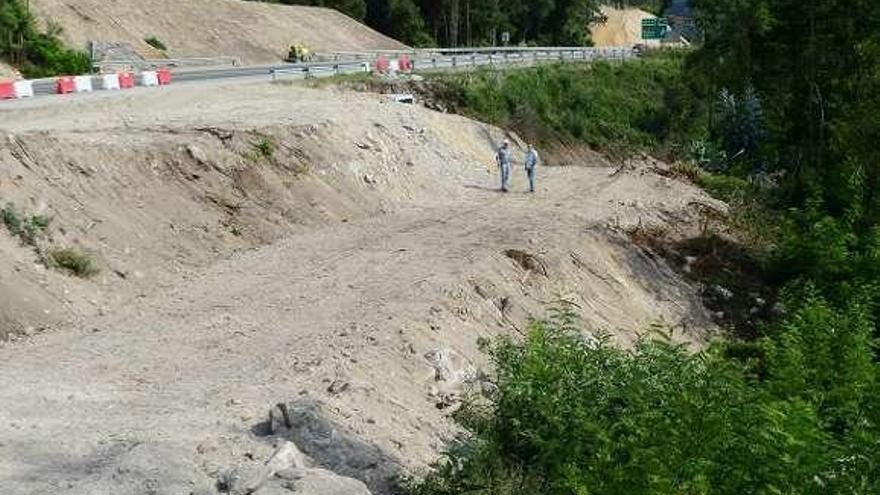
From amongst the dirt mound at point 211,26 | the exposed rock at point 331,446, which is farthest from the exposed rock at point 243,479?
the dirt mound at point 211,26

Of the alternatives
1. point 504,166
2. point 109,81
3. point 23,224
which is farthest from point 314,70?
point 23,224

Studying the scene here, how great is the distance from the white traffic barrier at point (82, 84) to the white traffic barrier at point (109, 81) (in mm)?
768

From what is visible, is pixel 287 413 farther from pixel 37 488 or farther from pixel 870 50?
pixel 870 50

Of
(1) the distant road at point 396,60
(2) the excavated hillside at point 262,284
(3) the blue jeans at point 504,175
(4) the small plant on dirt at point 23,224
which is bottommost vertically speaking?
(3) the blue jeans at point 504,175

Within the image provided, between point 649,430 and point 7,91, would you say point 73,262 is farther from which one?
point 7,91

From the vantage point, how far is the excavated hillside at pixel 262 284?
10.6 metres

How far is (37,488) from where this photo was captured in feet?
30.1

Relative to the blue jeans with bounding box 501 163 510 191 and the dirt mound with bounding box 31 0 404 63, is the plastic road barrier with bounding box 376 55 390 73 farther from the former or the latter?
the blue jeans with bounding box 501 163 510 191

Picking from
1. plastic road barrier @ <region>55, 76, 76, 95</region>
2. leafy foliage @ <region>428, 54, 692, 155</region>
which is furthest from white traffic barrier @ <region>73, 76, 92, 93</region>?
leafy foliage @ <region>428, 54, 692, 155</region>

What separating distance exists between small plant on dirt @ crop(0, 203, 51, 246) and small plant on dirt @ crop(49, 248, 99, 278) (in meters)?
0.38

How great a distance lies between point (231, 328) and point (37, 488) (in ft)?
18.3

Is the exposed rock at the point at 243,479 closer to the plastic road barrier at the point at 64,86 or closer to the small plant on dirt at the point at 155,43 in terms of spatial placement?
the plastic road barrier at the point at 64,86

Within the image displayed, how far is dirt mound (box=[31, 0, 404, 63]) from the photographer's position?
50969mm

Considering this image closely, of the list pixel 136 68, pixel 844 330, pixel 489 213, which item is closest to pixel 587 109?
pixel 136 68
